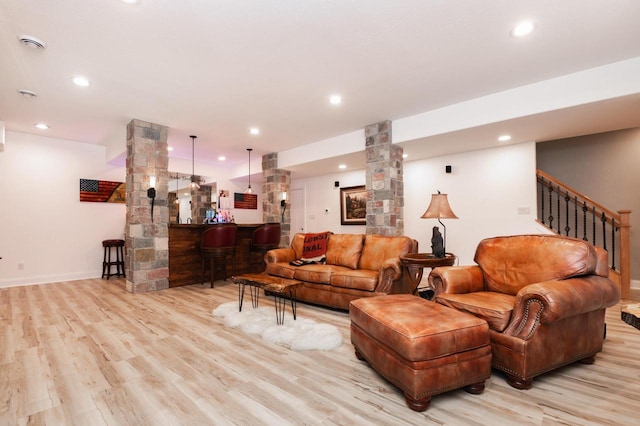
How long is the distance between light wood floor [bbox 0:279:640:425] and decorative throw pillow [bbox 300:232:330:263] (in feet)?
4.98

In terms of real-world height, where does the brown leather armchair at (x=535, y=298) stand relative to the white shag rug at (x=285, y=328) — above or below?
above

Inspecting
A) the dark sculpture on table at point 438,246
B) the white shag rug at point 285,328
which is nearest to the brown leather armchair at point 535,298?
the dark sculpture on table at point 438,246

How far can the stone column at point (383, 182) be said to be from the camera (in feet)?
15.8

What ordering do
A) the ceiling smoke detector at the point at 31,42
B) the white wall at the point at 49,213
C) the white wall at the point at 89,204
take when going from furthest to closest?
1. the white wall at the point at 49,213
2. the white wall at the point at 89,204
3. the ceiling smoke detector at the point at 31,42

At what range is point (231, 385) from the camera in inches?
79.0

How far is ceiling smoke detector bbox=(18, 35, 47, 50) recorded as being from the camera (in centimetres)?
261

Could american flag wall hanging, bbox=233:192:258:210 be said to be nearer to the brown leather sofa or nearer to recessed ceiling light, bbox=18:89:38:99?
the brown leather sofa

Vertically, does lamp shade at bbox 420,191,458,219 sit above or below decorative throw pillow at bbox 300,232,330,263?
above

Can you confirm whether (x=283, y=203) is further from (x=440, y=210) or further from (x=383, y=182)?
(x=440, y=210)

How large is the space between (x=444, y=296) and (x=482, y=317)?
14.3 inches

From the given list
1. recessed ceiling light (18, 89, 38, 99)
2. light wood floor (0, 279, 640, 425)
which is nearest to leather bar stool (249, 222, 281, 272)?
light wood floor (0, 279, 640, 425)

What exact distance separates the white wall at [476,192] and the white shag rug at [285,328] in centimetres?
355

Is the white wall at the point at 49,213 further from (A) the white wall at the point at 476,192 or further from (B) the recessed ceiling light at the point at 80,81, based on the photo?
(A) the white wall at the point at 476,192

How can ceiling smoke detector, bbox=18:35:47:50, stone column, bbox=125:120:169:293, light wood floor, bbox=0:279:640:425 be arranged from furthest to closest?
stone column, bbox=125:120:169:293 < ceiling smoke detector, bbox=18:35:47:50 < light wood floor, bbox=0:279:640:425
